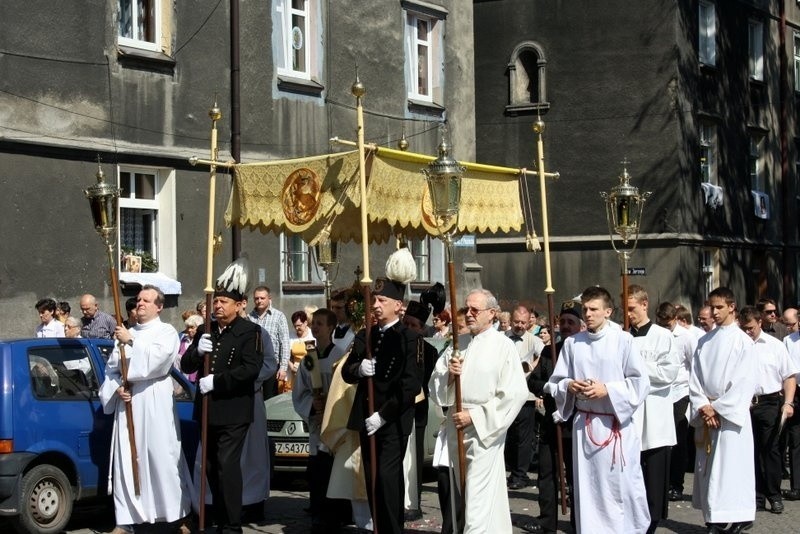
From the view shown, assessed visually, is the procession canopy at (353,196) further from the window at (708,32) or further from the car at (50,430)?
the window at (708,32)

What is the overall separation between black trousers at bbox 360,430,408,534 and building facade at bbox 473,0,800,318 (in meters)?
20.2

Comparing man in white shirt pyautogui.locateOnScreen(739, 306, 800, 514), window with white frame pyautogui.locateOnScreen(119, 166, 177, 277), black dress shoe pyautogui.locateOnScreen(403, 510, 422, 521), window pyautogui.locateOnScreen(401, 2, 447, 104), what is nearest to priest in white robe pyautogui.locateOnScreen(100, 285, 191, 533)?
black dress shoe pyautogui.locateOnScreen(403, 510, 422, 521)

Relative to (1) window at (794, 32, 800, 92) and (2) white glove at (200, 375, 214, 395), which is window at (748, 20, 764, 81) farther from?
(2) white glove at (200, 375, 214, 395)

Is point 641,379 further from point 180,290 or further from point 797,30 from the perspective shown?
point 797,30

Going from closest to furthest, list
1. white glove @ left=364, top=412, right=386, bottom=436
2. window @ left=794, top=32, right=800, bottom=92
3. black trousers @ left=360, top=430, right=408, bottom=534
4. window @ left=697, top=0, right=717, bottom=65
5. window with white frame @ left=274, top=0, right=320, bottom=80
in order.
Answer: white glove @ left=364, top=412, right=386, bottom=436
black trousers @ left=360, top=430, right=408, bottom=534
window with white frame @ left=274, top=0, right=320, bottom=80
window @ left=697, top=0, right=717, bottom=65
window @ left=794, top=32, right=800, bottom=92

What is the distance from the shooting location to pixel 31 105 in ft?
58.2

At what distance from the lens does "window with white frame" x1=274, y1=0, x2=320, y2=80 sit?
2162 cm

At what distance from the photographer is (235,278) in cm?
1122

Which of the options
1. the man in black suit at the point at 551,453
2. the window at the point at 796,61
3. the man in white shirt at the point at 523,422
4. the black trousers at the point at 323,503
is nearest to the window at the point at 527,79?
the window at the point at 796,61

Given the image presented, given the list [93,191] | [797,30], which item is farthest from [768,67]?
[93,191]

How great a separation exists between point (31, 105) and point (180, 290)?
10.9 ft

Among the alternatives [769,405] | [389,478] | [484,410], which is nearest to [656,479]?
[484,410]

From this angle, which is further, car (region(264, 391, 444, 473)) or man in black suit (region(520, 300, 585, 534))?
car (region(264, 391, 444, 473))

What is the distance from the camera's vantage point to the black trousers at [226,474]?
35.6 feet
